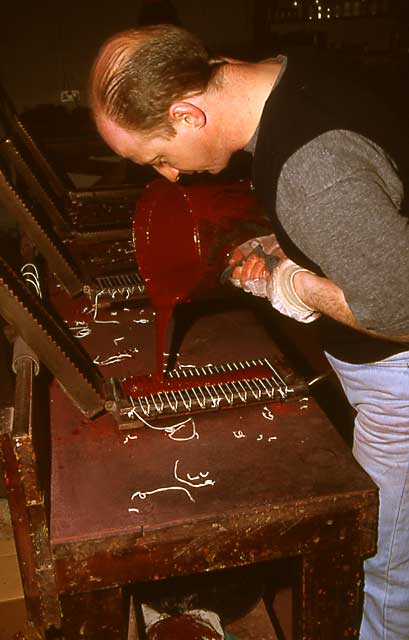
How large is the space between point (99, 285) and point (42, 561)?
1266 mm

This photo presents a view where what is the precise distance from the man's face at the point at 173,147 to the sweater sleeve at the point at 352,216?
29 centimetres

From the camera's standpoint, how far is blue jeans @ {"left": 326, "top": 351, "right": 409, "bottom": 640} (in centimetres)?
139

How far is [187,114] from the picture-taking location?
4.04ft

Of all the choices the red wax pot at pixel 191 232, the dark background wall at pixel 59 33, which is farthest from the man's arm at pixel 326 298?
the dark background wall at pixel 59 33

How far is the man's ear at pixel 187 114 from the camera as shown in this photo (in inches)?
47.8

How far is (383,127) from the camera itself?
1105 millimetres

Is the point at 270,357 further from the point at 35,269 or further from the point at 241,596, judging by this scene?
the point at 35,269

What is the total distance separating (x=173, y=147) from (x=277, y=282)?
0.39 metres

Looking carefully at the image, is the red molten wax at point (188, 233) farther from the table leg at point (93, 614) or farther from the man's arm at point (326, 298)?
the table leg at point (93, 614)

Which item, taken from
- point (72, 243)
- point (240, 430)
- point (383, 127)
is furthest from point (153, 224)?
point (72, 243)

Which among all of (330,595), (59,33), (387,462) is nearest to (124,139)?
(387,462)

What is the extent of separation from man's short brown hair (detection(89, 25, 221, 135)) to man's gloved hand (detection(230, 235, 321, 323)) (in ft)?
1.38

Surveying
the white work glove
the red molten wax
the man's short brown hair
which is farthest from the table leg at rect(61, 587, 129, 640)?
the man's short brown hair

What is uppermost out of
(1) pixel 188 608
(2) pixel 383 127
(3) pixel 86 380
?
(2) pixel 383 127
